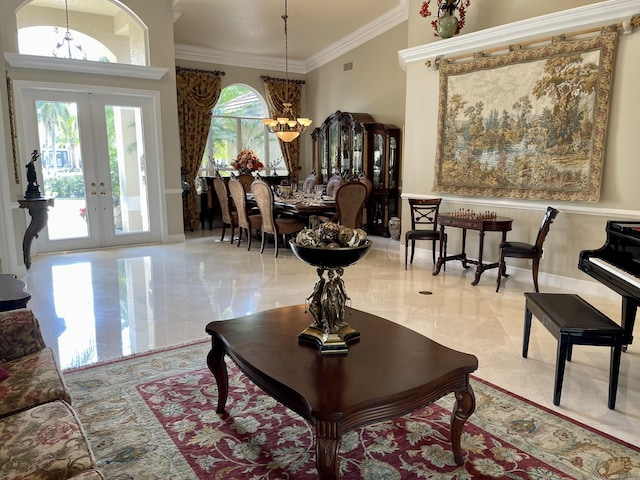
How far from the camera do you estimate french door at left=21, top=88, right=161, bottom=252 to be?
22.0 feet

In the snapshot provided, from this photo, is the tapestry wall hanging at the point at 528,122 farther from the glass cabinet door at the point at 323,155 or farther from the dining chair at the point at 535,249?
the glass cabinet door at the point at 323,155

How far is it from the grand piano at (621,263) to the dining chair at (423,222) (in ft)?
8.77

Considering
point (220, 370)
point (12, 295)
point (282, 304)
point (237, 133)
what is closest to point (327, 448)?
point (220, 370)

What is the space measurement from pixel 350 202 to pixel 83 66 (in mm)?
4403

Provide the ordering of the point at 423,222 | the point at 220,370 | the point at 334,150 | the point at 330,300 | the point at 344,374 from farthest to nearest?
the point at 334,150
the point at 423,222
the point at 220,370
the point at 330,300
the point at 344,374

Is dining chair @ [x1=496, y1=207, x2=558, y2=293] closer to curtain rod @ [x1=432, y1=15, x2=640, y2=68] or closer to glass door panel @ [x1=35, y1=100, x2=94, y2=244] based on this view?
curtain rod @ [x1=432, y1=15, x2=640, y2=68]

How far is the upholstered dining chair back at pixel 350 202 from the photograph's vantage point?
21.2ft

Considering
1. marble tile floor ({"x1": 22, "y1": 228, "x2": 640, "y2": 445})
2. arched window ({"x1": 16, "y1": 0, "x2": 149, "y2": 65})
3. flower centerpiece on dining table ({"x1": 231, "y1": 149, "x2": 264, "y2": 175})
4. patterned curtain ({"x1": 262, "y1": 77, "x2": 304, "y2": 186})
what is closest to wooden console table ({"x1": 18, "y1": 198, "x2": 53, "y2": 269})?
marble tile floor ({"x1": 22, "y1": 228, "x2": 640, "y2": 445})

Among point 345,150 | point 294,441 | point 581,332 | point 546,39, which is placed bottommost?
point 294,441

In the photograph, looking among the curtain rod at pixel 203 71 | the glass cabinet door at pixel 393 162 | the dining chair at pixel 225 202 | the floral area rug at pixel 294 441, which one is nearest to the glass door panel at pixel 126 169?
the dining chair at pixel 225 202

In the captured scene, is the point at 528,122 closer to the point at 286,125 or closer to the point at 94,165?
the point at 286,125

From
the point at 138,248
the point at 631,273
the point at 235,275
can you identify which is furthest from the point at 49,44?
the point at 631,273

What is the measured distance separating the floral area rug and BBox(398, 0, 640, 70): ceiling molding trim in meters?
3.94

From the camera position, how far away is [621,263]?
9.64ft
